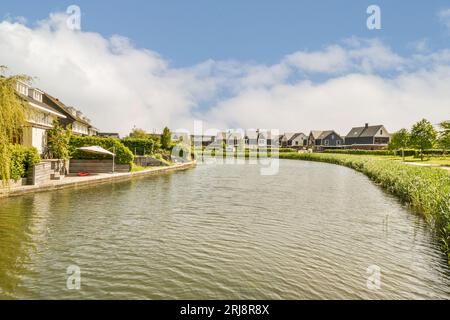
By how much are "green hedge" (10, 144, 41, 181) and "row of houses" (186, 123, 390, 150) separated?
99.7 metres

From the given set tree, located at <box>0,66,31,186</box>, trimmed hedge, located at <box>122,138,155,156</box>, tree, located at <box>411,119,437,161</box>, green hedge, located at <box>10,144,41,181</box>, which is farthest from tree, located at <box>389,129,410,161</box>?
tree, located at <box>0,66,31,186</box>

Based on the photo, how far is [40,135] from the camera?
32.2m

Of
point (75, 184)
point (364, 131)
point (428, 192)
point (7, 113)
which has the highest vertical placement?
point (364, 131)

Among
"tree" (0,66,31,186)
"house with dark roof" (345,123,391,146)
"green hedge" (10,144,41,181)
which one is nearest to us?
"tree" (0,66,31,186)

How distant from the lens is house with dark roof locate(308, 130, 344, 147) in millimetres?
112938

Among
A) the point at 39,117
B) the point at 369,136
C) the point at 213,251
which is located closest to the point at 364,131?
the point at 369,136

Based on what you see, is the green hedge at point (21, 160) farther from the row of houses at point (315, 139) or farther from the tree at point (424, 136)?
the row of houses at point (315, 139)

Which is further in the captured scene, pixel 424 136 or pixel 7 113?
pixel 424 136

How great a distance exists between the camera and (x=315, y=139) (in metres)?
119

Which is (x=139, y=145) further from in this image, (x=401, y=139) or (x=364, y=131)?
(x=364, y=131)

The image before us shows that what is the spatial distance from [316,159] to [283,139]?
195 feet

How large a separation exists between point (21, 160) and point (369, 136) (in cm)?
10144

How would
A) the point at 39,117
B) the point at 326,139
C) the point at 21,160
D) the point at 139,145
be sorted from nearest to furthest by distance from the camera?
the point at 21,160 → the point at 39,117 → the point at 139,145 → the point at 326,139

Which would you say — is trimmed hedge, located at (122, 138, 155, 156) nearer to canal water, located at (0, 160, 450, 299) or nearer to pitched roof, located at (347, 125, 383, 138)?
canal water, located at (0, 160, 450, 299)
